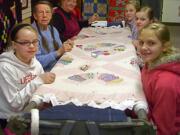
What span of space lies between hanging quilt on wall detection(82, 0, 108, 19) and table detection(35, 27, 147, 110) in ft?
6.39

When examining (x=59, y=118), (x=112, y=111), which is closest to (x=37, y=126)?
(x=59, y=118)

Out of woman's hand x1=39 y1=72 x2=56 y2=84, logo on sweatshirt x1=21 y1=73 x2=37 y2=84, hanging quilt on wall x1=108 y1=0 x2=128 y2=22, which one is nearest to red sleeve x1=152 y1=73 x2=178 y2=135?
woman's hand x1=39 y1=72 x2=56 y2=84

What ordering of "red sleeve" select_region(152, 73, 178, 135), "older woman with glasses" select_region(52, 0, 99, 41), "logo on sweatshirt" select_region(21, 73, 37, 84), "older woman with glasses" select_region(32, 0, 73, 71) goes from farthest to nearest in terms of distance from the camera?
"older woman with glasses" select_region(52, 0, 99, 41) < "older woman with glasses" select_region(32, 0, 73, 71) < "logo on sweatshirt" select_region(21, 73, 37, 84) < "red sleeve" select_region(152, 73, 178, 135)

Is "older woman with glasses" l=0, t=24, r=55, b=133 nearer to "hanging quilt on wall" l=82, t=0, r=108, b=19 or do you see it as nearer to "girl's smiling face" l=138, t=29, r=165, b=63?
"girl's smiling face" l=138, t=29, r=165, b=63

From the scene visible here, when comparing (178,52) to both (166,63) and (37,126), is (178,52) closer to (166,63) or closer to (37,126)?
(166,63)

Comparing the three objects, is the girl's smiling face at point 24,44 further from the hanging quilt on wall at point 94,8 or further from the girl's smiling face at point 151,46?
the hanging quilt on wall at point 94,8

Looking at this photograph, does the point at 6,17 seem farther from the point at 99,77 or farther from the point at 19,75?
the point at 99,77

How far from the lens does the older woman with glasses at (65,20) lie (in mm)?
3617

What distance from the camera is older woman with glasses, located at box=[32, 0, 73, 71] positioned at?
9.38 ft

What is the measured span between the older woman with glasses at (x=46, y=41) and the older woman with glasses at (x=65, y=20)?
1.48ft

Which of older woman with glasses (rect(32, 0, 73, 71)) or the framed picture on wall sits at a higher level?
the framed picture on wall

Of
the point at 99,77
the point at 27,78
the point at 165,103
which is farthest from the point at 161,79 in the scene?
the point at 27,78

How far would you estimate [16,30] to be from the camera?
7.06 feet

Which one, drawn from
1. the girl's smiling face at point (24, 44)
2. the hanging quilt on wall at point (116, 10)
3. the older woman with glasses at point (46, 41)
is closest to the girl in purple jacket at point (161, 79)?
the girl's smiling face at point (24, 44)
